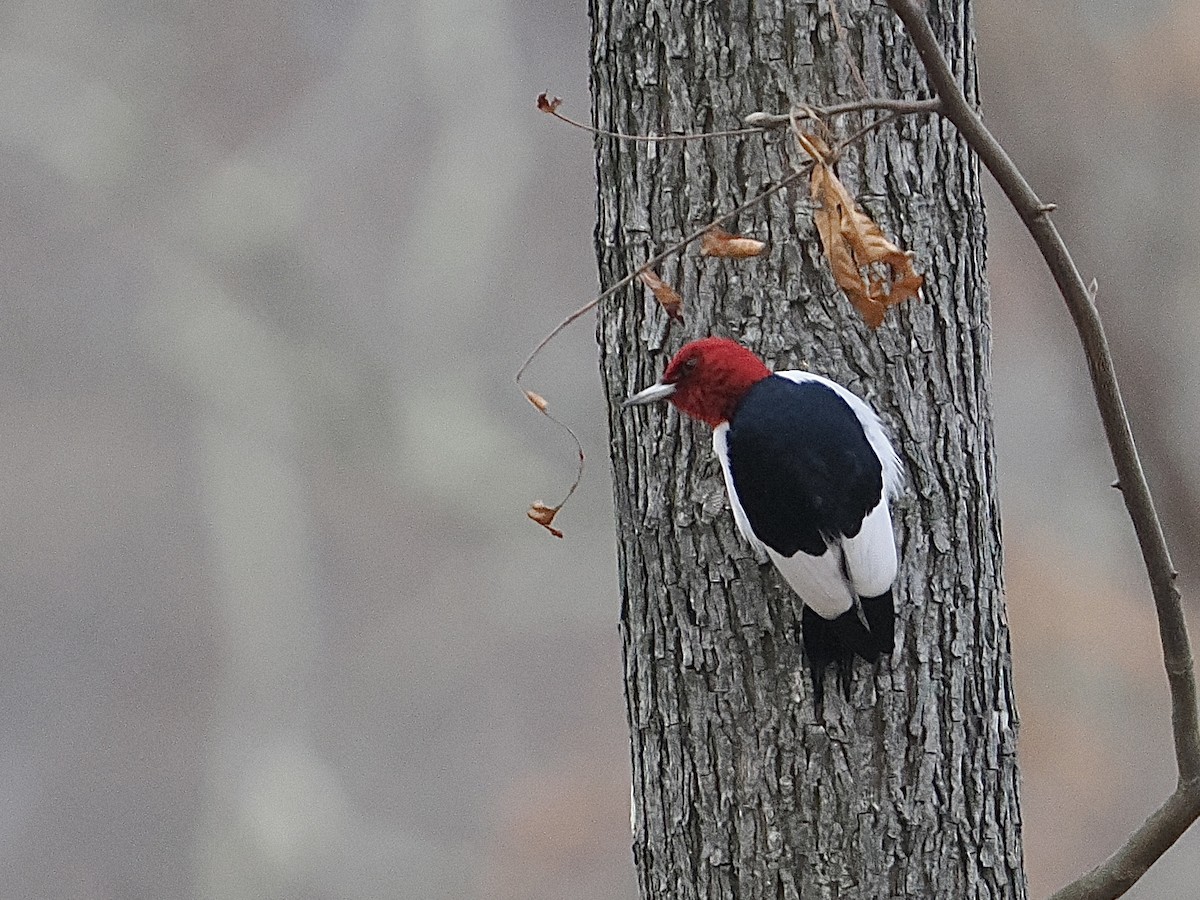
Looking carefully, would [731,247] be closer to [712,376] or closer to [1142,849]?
[712,376]

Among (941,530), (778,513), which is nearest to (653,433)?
(778,513)

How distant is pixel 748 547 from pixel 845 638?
14cm

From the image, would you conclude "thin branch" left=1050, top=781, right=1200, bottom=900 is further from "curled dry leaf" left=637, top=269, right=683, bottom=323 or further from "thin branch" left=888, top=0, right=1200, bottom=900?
"curled dry leaf" left=637, top=269, right=683, bottom=323

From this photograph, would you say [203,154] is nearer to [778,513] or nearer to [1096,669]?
[1096,669]

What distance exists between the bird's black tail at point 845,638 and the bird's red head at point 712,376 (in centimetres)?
23

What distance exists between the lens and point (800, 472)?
58.7 inches

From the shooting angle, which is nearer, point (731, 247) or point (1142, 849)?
point (731, 247)

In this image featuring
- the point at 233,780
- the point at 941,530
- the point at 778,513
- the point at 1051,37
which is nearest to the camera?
the point at 778,513

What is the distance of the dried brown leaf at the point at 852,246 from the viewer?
1.13 meters

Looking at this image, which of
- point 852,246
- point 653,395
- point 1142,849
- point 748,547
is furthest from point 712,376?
point 1142,849

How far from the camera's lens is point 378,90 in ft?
19.5

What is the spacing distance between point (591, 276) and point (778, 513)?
4435 millimetres

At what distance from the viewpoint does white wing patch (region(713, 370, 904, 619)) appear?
1.48m

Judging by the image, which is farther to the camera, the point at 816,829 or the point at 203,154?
the point at 203,154
